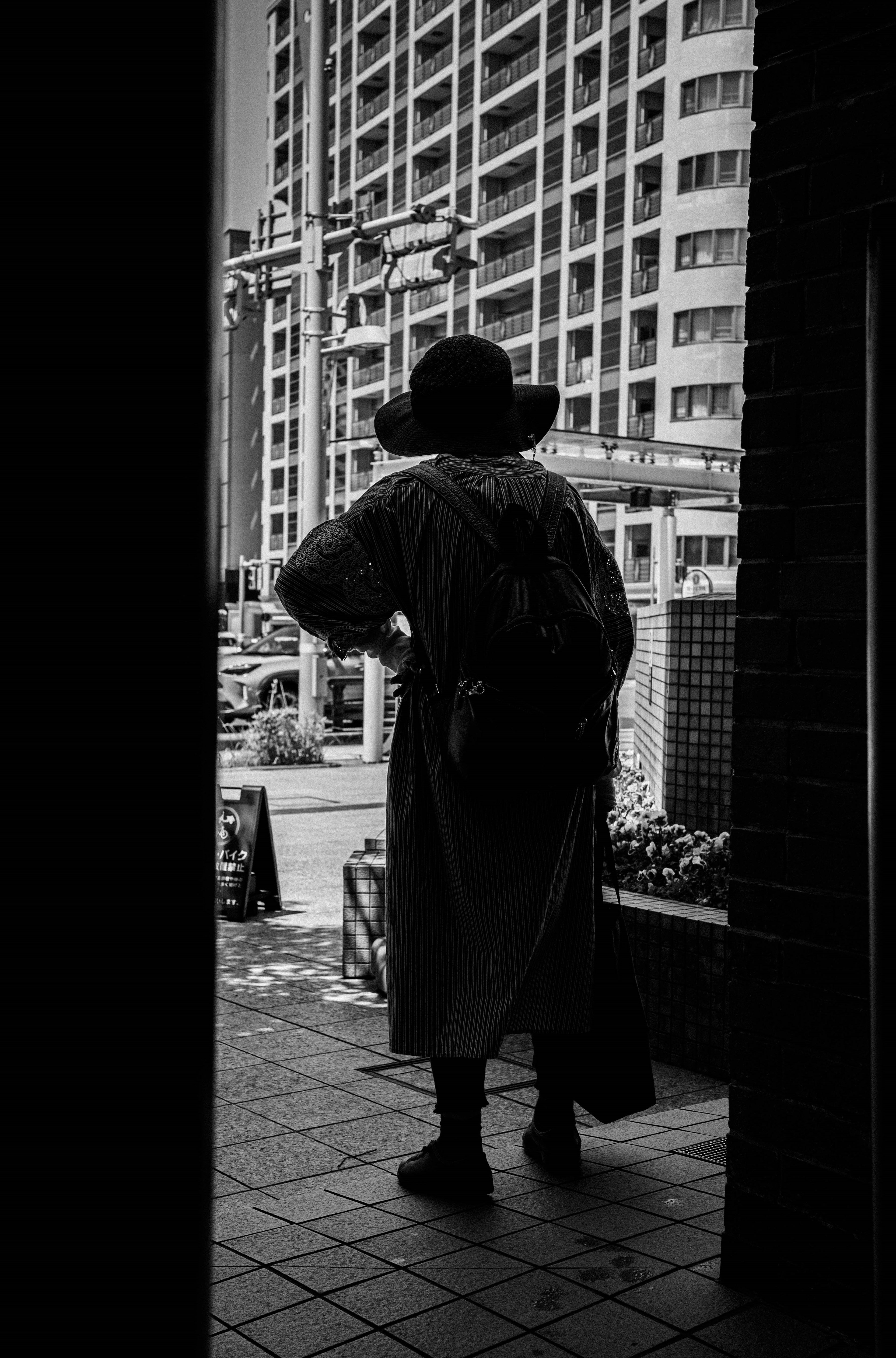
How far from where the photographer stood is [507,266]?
69.0 m

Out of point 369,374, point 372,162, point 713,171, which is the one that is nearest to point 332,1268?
point 713,171

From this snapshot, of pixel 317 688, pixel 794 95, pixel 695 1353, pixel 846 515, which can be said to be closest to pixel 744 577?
pixel 846 515

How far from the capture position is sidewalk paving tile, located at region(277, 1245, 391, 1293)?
9.07 ft

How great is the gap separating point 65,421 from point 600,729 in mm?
2556

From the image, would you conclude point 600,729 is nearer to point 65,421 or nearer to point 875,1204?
point 875,1204

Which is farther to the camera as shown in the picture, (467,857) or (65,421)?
(467,857)

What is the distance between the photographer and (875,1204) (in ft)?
2.84

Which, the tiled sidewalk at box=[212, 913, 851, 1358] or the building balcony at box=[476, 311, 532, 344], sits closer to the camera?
the tiled sidewalk at box=[212, 913, 851, 1358]

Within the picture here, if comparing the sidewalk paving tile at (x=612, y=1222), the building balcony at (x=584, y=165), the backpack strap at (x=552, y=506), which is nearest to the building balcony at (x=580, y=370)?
the building balcony at (x=584, y=165)

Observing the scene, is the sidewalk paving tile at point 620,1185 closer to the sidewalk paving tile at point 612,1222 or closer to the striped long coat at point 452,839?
the sidewalk paving tile at point 612,1222

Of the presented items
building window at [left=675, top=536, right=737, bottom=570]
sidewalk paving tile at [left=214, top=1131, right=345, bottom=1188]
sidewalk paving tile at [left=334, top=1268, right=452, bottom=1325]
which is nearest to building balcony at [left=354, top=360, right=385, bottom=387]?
building window at [left=675, top=536, right=737, bottom=570]

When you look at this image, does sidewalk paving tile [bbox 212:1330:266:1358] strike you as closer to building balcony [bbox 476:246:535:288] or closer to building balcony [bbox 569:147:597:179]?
building balcony [bbox 569:147:597:179]

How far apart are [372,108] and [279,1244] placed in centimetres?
8828

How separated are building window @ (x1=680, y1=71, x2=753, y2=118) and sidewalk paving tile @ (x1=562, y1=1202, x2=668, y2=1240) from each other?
186ft
